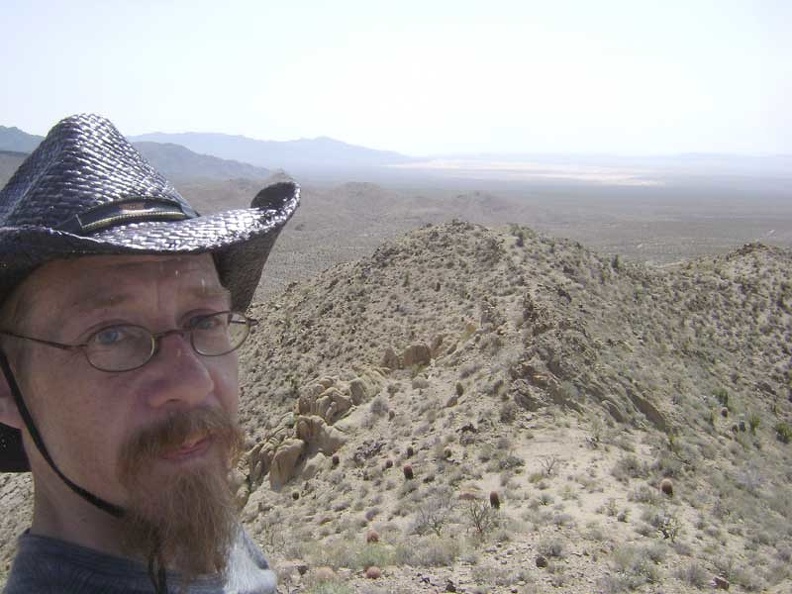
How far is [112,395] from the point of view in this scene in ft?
5.54

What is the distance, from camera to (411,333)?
622 inches

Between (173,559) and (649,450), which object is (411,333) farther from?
(173,559)

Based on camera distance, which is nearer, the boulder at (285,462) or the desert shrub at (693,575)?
the desert shrub at (693,575)

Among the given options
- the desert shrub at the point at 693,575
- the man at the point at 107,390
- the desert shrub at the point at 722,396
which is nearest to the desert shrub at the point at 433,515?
the desert shrub at the point at 693,575

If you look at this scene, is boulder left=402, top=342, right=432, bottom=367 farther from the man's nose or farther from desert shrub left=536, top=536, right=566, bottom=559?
the man's nose

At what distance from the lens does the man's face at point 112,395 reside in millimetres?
1676

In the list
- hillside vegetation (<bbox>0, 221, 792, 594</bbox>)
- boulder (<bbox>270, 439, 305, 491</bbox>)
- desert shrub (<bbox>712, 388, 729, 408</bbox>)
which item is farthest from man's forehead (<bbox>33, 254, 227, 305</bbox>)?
desert shrub (<bbox>712, 388, 729, 408</bbox>)

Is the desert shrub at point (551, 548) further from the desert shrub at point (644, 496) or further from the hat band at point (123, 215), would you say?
the hat band at point (123, 215)

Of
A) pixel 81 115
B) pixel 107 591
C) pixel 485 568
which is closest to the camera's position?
pixel 107 591

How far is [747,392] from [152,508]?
1688cm

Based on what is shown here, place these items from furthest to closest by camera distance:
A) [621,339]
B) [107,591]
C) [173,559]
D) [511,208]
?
[511,208] < [621,339] < [173,559] < [107,591]

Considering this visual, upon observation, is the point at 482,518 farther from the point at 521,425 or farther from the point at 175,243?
the point at 175,243

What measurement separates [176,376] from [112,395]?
158 mm

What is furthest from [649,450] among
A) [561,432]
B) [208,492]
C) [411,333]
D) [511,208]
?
[511,208]
